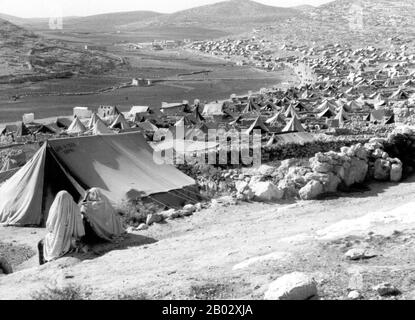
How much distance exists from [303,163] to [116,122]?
46.9ft

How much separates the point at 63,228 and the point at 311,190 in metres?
4.74

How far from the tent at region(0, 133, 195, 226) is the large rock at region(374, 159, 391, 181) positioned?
170 inches

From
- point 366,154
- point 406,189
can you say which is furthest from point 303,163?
point 406,189

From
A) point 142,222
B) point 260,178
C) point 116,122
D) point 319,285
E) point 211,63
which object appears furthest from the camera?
point 211,63

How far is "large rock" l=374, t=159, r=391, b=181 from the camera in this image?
1230 cm

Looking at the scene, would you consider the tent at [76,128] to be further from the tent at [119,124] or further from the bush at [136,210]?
the bush at [136,210]

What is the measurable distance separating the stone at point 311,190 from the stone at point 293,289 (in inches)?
214

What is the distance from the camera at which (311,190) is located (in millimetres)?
11203

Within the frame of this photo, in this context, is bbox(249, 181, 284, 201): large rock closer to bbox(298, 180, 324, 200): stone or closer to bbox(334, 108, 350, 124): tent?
bbox(298, 180, 324, 200): stone

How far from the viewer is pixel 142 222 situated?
11.0m

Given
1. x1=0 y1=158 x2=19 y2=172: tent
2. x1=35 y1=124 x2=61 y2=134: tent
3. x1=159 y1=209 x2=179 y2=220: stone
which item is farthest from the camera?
x1=35 y1=124 x2=61 y2=134: tent

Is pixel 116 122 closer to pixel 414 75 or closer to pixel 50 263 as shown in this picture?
pixel 50 263

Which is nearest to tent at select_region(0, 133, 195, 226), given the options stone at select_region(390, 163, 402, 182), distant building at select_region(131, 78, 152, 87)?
stone at select_region(390, 163, 402, 182)

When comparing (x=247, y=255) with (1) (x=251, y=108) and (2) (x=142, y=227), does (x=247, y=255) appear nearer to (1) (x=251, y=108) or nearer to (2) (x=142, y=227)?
(2) (x=142, y=227)
